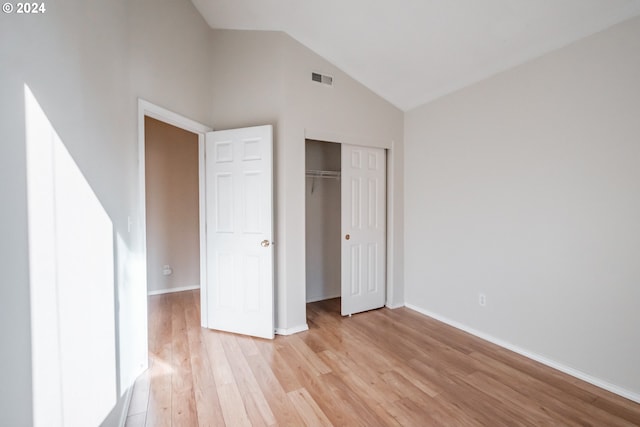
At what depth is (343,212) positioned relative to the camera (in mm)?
3432

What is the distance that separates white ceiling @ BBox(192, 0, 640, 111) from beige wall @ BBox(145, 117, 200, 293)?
192 centimetres

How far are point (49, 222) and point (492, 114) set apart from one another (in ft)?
11.2

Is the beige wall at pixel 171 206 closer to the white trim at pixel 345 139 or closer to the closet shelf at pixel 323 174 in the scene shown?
the closet shelf at pixel 323 174

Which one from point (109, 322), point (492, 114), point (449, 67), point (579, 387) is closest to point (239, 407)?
point (109, 322)

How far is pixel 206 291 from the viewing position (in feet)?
10.2

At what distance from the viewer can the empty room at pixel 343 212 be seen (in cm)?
111

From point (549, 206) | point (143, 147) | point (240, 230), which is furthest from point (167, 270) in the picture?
point (549, 206)

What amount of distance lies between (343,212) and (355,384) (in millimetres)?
1826

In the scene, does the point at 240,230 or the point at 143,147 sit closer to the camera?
the point at 143,147

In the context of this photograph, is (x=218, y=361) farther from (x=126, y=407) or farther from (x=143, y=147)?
(x=143, y=147)

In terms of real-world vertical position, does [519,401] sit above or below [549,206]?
below

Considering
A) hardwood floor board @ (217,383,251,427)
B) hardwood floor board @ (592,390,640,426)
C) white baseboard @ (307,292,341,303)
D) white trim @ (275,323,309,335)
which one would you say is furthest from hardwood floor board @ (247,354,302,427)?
hardwood floor board @ (592,390,640,426)

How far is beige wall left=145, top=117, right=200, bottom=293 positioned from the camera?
421cm

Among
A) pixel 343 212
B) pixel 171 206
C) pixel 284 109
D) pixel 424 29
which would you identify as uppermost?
pixel 424 29
